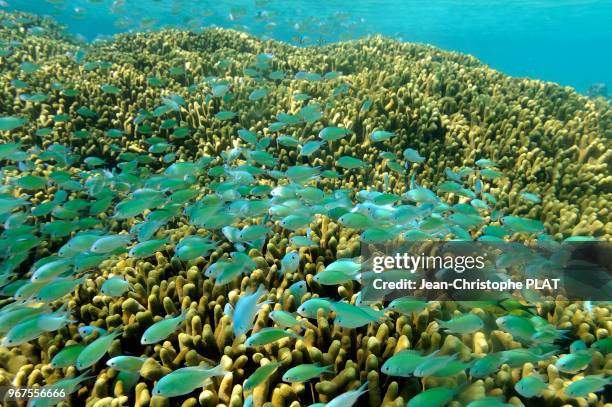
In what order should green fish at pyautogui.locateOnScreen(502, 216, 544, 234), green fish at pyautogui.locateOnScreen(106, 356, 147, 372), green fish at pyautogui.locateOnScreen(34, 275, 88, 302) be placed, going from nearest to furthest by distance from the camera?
green fish at pyautogui.locateOnScreen(106, 356, 147, 372), green fish at pyautogui.locateOnScreen(34, 275, 88, 302), green fish at pyautogui.locateOnScreen(502, 216, 544, 234)

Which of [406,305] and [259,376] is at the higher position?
[406,305]

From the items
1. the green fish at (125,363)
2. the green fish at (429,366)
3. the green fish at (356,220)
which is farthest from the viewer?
the green fish at (356,220)

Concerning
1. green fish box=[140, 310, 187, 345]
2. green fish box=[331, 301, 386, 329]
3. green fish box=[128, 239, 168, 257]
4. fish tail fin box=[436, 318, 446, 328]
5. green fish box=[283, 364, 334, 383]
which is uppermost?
green fish box=[128, 239, 168, 257]

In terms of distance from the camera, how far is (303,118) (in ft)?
17.5

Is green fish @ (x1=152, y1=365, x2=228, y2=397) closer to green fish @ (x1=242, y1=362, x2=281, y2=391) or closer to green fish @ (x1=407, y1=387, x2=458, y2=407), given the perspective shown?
green fish @ (x1=242, y1=362, x2=281, y2=391)

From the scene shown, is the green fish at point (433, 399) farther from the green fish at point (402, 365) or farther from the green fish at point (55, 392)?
the green fish at point (55, 392)

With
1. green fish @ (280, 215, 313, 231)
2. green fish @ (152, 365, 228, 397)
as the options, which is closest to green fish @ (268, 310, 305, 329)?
green fish @ (152, 365, 228, 397)

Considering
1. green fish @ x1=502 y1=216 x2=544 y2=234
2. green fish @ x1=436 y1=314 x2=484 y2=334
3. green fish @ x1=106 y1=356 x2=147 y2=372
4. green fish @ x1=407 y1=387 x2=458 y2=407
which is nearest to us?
green fish @ x1=407 y1=387 x2=458 y2=407

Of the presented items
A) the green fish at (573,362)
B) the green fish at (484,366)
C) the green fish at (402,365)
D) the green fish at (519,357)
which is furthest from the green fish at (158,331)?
the green fish at (573,362)

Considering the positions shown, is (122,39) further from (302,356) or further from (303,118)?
(302,356)

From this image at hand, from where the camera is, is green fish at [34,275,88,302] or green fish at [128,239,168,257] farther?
green fish at [128,239,168,257]

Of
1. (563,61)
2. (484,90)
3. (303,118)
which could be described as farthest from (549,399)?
(563,61)

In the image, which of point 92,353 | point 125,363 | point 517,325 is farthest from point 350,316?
point 92,353

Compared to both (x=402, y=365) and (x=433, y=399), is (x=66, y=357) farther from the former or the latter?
(x=433, y=399)
